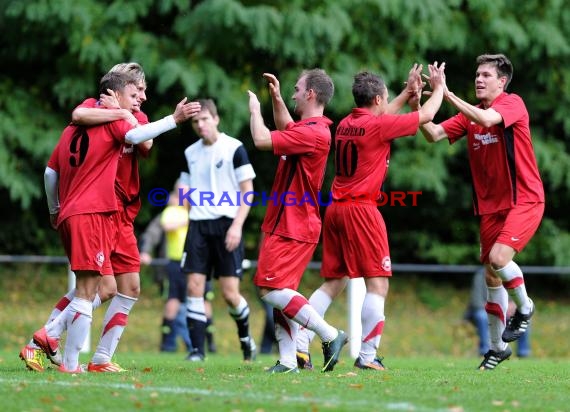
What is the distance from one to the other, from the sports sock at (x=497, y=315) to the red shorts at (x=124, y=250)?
3149mm

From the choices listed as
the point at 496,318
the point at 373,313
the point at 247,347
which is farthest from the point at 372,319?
the point at 247,347

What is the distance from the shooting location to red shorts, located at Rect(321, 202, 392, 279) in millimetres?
8945

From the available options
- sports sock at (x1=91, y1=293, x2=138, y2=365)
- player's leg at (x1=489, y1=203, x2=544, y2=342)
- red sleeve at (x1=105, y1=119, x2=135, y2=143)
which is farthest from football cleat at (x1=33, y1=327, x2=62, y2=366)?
player's leg at (x1=489, y1=203, x2=544, y2=342)

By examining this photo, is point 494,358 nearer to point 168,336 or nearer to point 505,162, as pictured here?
point 505,162

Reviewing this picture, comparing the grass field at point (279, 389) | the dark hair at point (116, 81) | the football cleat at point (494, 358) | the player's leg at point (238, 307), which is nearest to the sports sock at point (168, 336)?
the grass field at point (279, 389)

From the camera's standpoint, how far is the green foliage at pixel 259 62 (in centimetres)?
1700

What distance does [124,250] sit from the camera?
Answer: 8.81 m

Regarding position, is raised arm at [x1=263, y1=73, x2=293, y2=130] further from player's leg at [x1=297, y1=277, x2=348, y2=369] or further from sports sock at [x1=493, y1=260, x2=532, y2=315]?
sports sock at [x1=493, y1=260, x2=532, y2=315]

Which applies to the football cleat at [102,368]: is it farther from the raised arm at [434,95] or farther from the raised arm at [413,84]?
the raised arm at [413,84]

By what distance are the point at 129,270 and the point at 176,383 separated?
1527mm

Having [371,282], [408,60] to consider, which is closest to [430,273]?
[408,60]

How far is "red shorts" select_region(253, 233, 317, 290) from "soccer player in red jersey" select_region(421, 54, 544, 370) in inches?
67.8

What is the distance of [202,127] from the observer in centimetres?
1132

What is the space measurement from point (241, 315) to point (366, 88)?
10.5 feet
